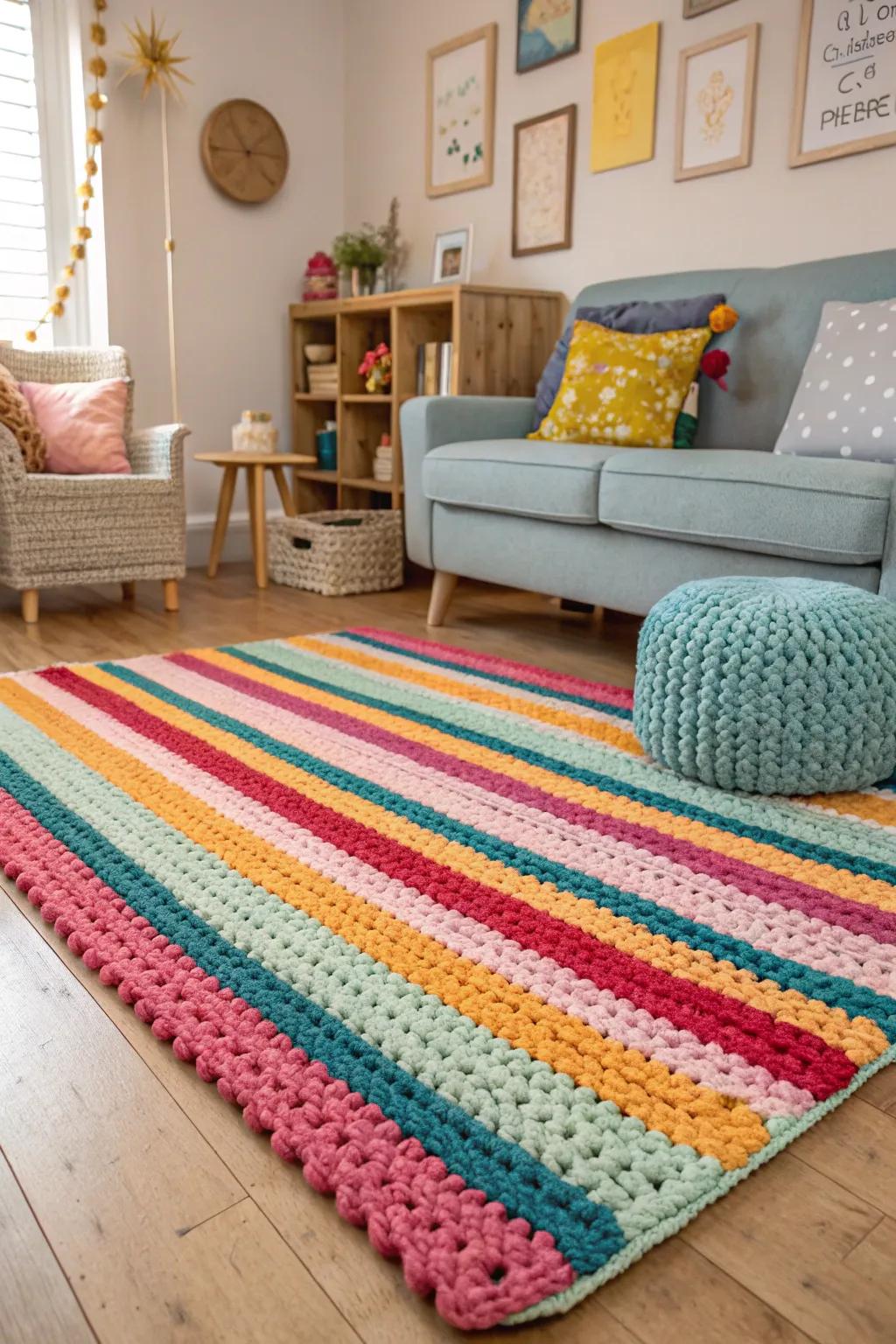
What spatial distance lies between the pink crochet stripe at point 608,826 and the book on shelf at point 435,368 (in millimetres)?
1522

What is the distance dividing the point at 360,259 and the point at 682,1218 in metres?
3.61

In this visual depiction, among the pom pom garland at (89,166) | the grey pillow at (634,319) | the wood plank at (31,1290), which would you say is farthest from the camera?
the pom pom garland at (89,166)

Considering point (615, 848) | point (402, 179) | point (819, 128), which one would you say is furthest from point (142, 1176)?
point (402, 179)

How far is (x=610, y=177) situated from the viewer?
10.7 ft

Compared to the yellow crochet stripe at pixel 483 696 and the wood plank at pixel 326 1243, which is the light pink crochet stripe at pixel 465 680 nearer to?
the yellow crochet stripe at pixel 483 696

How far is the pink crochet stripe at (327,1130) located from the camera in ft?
2.39

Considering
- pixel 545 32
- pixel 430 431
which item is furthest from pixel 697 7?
pixel 430 431

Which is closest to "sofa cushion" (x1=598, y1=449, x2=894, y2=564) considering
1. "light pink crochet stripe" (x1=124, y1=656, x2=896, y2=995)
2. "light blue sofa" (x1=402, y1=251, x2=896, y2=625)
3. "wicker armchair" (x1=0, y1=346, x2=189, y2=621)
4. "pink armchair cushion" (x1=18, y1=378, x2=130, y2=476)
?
"light blue sofa" (x1=402, y1=251, x2=896, y2=625)

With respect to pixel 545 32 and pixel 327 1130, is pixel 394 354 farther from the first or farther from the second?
pixel 327 1130

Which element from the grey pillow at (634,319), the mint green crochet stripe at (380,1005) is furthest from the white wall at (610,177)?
the mint green crochet stripe at (380,1005)

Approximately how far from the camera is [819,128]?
2682 millimetres

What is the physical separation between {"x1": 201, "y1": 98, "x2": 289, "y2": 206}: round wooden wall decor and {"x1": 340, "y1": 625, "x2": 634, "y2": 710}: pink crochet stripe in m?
2.08

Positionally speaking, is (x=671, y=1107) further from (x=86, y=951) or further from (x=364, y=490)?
(x=364, y=490)

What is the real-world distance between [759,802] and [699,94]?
224 cm
